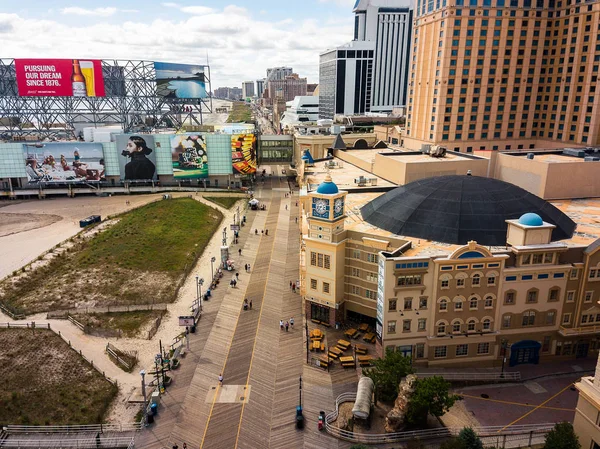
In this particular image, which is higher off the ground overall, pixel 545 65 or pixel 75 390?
pixel 545 65

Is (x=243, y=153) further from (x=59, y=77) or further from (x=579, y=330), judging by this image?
(x=579, y=330)

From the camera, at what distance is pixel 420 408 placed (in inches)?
1478

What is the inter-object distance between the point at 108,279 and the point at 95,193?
224 ft

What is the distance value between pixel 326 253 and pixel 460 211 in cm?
1767

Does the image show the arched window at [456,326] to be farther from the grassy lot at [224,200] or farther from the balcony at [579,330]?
the grassy lot at [224,200]

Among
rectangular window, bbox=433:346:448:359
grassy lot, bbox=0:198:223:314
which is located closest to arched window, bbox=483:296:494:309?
rectangular window, bbox=433:346:448:359

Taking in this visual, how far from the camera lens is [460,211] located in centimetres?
5488

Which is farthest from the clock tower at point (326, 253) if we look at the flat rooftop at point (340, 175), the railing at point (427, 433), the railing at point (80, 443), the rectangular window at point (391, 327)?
the railing at point (80, 443)

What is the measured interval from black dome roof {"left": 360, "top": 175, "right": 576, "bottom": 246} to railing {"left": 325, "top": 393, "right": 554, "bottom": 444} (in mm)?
20502

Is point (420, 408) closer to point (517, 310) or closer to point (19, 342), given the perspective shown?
point (517, 310)

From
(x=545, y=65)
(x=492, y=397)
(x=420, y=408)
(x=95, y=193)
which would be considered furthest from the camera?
(x=95, y=193)

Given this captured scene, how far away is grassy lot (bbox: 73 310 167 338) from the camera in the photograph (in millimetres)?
57938

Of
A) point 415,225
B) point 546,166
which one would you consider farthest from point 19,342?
point 546,166

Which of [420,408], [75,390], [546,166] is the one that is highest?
[546,166]
